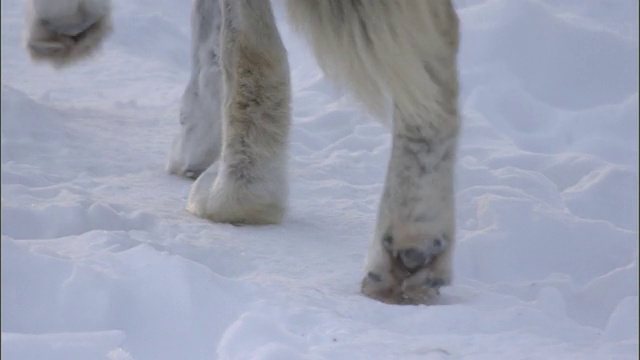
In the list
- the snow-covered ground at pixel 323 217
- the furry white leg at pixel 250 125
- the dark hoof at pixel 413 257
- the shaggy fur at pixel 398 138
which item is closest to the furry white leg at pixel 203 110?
the snow-covered ground at pixel 323 217

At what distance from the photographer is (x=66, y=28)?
152 inches

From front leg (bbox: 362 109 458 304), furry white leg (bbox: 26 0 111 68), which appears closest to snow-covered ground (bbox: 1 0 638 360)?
front leg (bbox: 362 109 458 304)

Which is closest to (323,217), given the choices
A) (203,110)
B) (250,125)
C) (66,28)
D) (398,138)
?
(250,125)

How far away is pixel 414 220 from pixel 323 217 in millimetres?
853

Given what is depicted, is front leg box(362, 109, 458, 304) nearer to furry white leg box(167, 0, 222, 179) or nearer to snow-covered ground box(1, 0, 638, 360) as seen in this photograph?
snow-covered ground box(1, 0, 638, 360)

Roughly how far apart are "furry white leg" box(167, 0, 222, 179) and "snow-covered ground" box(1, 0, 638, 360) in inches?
2.9

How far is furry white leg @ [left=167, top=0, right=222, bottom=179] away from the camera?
430 cm

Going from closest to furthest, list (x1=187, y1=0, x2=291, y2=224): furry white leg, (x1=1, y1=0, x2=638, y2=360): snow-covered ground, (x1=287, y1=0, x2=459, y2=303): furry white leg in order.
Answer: (x1=1, y1=0, x2=638, y2=360): snow-covered ground → (x1=287, y1=0, x2=459, y2=303): furry white leg → (x1=187, y1=0, x2=291, y2=224): furry white leg

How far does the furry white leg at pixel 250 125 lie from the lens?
12.3 feet

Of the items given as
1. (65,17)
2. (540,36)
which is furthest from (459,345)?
(540,36)

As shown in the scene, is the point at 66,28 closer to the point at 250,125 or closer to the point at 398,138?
the point at 250,125

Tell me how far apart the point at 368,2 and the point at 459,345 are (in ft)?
2.72

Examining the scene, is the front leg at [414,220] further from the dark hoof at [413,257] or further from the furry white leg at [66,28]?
the furry white leg at [66,28]

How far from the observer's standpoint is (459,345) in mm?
2668
